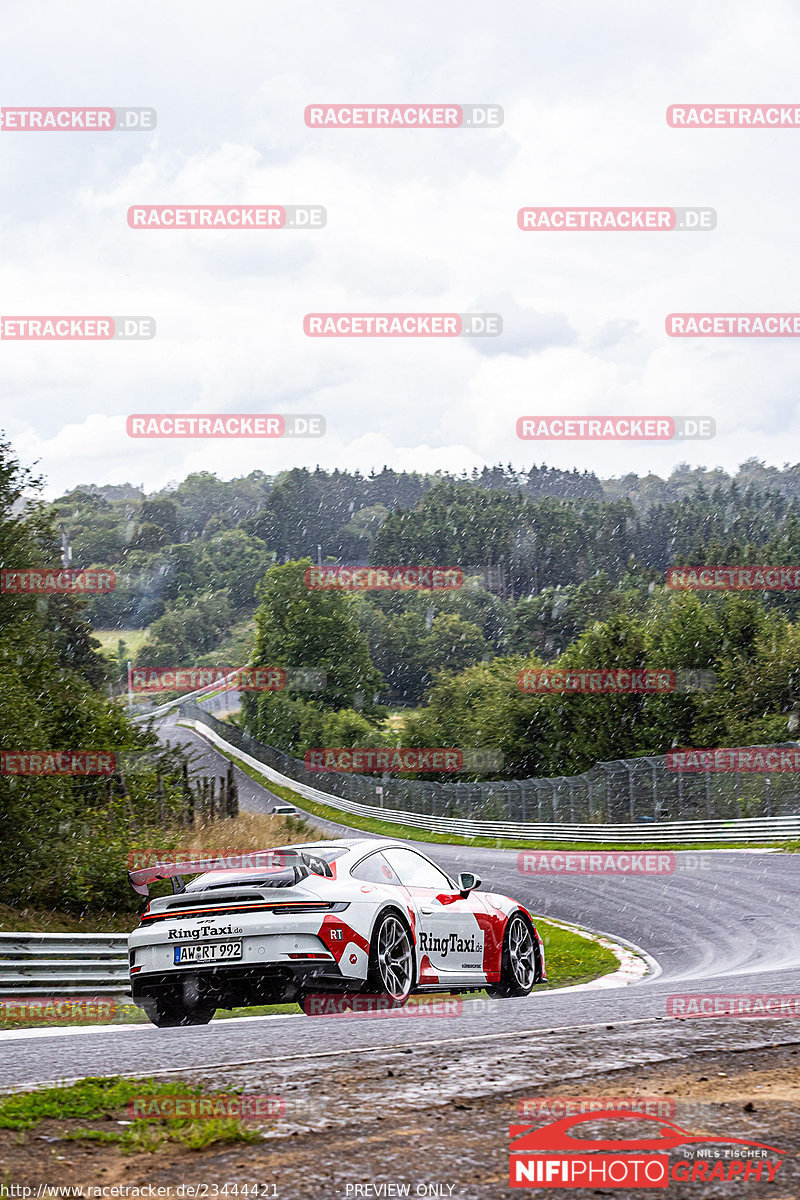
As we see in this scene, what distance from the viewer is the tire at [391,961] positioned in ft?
26.4

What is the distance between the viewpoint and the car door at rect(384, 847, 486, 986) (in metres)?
8.79

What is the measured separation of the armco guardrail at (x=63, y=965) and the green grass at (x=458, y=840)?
22.7m

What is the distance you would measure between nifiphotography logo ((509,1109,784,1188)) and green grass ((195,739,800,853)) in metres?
28.1

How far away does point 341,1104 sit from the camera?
4.88 m

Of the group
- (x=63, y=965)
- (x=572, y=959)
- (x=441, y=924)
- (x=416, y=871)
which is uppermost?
(x=416, y=871)

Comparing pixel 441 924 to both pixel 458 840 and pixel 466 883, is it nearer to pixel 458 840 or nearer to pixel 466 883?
pixel 466 883

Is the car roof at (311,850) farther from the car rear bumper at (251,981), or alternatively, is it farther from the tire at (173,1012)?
the tire at (173,1012)

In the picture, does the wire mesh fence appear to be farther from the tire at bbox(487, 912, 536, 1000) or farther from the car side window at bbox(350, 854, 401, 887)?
the car side window at bbox(350, 854, 401, 887)

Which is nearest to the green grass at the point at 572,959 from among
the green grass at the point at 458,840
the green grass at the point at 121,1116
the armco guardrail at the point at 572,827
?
the green grass at the point at 121,1116

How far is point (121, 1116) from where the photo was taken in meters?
4.77

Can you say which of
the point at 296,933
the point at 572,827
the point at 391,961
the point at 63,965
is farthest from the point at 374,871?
the point at 572,827

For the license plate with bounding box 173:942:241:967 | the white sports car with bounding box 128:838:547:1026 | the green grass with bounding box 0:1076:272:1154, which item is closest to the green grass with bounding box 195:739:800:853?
the white sports car with bounding box 128:838:547:1026

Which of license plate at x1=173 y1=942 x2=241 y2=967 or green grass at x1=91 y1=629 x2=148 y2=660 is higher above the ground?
green grass at x1=91 y1=629 x2=148 y2=660

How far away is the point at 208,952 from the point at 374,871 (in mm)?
1342
